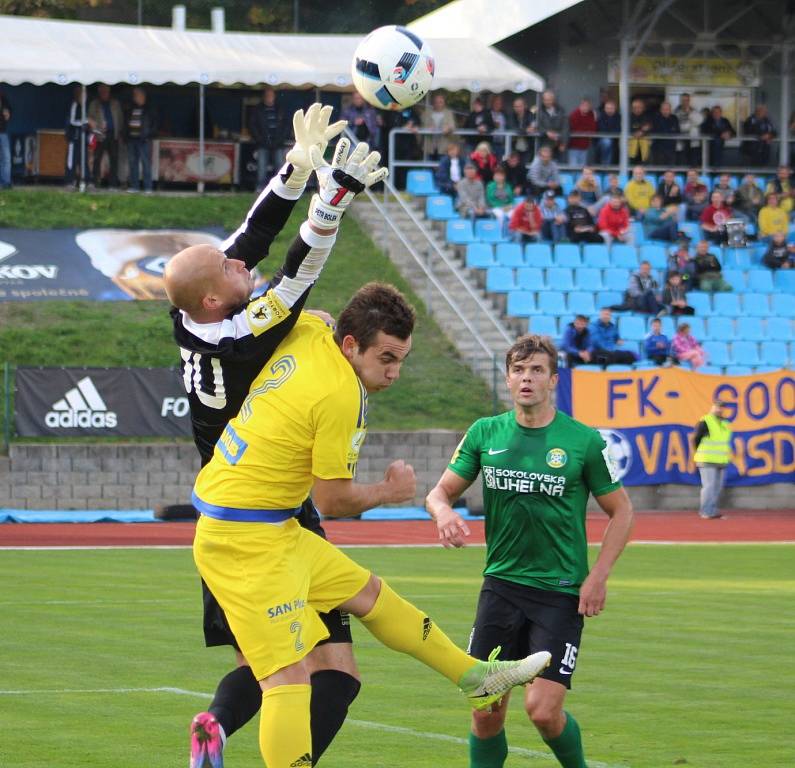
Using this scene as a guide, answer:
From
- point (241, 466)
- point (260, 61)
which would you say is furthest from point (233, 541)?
point (260, 61)

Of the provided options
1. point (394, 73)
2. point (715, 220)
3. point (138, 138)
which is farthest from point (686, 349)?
point (394, 73)

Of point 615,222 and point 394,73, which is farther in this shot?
point 615,222

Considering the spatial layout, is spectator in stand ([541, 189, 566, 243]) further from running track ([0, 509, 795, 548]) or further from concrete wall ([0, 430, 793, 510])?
running track ([0, 509, 795, 548])

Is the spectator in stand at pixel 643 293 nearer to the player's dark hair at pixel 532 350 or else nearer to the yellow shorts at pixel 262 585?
the player's dark hair at pixel 532 350

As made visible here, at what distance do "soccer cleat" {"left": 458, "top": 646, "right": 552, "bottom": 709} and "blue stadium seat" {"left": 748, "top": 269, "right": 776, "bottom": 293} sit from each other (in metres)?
25.0

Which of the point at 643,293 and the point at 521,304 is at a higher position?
the point at 643,293

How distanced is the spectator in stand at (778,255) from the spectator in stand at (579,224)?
11.2 ft

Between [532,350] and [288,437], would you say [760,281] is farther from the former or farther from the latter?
[288,437]

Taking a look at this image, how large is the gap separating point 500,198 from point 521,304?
295cm

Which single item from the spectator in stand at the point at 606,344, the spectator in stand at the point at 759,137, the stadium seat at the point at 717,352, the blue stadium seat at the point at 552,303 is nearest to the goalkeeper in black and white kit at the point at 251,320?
the spectator in stand at the point at 606,344

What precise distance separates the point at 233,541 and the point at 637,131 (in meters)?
29.7

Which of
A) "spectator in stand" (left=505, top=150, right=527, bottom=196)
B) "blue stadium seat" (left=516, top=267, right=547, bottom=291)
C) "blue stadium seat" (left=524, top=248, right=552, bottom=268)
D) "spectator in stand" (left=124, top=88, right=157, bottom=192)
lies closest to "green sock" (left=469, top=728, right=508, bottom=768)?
"blue stadium seat" (left=516, top=267, right=547, bottom=291)

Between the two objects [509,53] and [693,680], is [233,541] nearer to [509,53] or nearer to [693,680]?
[693,680]

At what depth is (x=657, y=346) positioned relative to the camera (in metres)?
27.5
